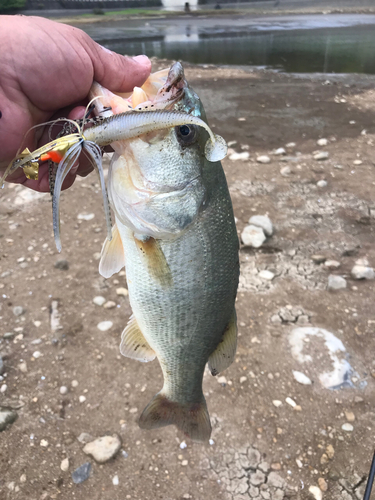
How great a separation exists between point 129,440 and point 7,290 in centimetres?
205

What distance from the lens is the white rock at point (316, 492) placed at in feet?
7.55

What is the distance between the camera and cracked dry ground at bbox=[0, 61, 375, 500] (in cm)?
240

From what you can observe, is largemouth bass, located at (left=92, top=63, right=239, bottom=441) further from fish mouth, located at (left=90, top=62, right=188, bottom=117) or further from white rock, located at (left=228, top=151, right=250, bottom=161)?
white rock, located at (left=228, top=151, right=250, bottom=161)

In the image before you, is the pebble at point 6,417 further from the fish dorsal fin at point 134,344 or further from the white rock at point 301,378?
the white rock at point 301,378

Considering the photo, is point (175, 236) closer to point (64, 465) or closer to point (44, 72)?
point (44, 72)

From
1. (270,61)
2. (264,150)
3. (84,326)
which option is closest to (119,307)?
(84,326)

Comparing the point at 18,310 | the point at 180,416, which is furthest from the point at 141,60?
the point at 18,310

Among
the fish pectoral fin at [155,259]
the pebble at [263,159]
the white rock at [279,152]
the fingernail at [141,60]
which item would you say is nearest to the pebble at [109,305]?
the fish pectoral fin at [155,259]

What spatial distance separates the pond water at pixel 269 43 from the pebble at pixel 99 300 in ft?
43.2

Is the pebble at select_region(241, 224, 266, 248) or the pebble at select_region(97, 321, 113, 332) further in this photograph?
the pebble at select_region(241, 224, 266, 248)

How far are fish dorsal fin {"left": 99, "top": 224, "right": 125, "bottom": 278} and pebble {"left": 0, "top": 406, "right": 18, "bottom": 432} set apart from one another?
167cm

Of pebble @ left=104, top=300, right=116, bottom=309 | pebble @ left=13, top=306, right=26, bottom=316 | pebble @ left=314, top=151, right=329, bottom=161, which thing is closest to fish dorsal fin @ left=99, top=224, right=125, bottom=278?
pebble @ left=104, top=300, right=116, bottom=309

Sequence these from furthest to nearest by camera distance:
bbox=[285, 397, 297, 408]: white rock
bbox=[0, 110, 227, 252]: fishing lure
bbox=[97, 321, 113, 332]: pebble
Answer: bbox=[97, 321, 113, 332]: pebble < bbox=[285, 397, 297, 408]: white rock < bbox=[0, 110, 227, 252]: fishing lure

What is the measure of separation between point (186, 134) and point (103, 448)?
7.27 feet
